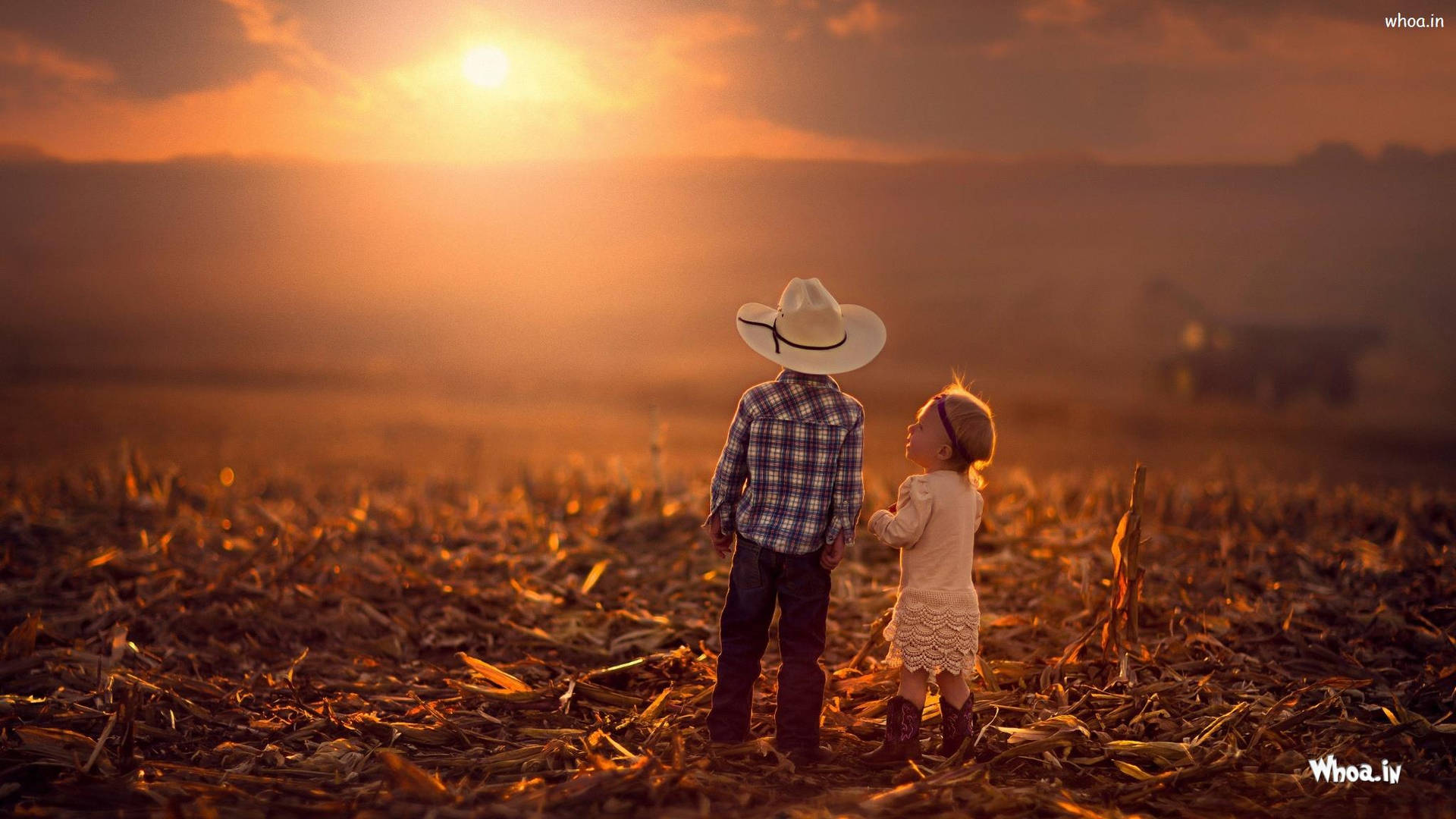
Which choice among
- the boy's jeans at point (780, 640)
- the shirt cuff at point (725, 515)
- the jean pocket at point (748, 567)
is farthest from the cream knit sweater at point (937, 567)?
the shirt cuff at point (725, 515)

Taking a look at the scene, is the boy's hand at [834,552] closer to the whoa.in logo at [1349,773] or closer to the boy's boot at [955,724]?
the boy's boot at [955,724]

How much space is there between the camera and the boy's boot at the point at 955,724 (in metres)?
4.64

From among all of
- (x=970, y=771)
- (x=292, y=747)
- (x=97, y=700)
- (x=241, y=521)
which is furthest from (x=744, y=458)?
(x=241, y=521)

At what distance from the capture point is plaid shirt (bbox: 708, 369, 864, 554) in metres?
4.57

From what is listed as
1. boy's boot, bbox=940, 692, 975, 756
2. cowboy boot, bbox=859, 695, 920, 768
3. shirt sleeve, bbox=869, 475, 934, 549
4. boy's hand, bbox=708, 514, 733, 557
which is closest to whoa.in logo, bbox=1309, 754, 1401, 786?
boy's boot, bbox=940, 692, 975, 756

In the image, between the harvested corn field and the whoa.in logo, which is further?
the whoa.in logo

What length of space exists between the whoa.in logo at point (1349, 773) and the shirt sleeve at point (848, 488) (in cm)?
Answer: 215

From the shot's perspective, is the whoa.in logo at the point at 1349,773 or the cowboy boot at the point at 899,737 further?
the cowboy boot at the point at 899,737

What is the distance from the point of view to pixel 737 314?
4.80 meters

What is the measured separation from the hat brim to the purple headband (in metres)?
0.35

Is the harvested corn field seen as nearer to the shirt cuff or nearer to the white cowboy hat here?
the shirt cuff

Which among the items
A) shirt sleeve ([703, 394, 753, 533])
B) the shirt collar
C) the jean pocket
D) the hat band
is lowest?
the jean pocket

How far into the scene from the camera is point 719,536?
15.5 ft

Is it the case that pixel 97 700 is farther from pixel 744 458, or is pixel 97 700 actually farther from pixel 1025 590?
pixel 1025 590
